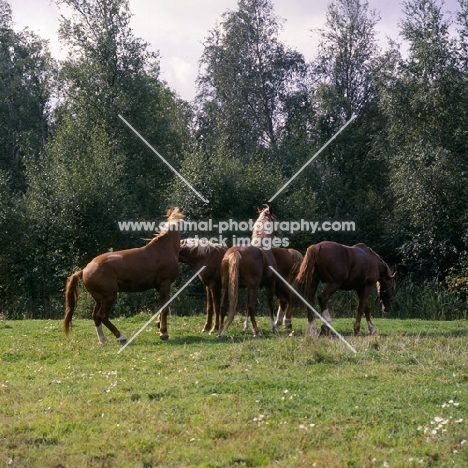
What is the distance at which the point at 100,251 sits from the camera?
84.7 feet

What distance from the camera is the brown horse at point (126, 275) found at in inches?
511

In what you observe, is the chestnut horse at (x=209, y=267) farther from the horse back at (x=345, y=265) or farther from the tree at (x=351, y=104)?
the tree at (x=351, y=104)

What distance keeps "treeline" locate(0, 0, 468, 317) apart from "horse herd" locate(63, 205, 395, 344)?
35.8 feet

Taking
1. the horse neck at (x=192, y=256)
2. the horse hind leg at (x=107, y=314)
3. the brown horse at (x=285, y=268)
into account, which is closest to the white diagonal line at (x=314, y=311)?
the brown horse at (x=285, y=268)

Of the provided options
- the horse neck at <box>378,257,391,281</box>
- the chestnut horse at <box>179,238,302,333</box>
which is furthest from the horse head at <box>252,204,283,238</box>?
the horse neck at <box>378,257,391,281</box>

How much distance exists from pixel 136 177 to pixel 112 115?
3216 mm

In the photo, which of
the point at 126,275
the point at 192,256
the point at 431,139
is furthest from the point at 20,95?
the point at 126,275

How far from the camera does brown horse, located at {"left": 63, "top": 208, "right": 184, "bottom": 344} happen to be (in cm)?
1297

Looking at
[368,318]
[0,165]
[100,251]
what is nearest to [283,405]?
[368,318]

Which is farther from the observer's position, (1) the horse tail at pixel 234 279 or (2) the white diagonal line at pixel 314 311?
(1) the horse tail at pixel 234 279

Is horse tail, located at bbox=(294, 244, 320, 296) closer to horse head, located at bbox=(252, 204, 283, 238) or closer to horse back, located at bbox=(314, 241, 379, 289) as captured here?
horse back, located at bbox=(314, 241, 379, 289)

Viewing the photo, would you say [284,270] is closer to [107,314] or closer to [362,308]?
[362,308]

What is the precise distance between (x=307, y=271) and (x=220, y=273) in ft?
7.17

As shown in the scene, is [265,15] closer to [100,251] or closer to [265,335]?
[100,251]
